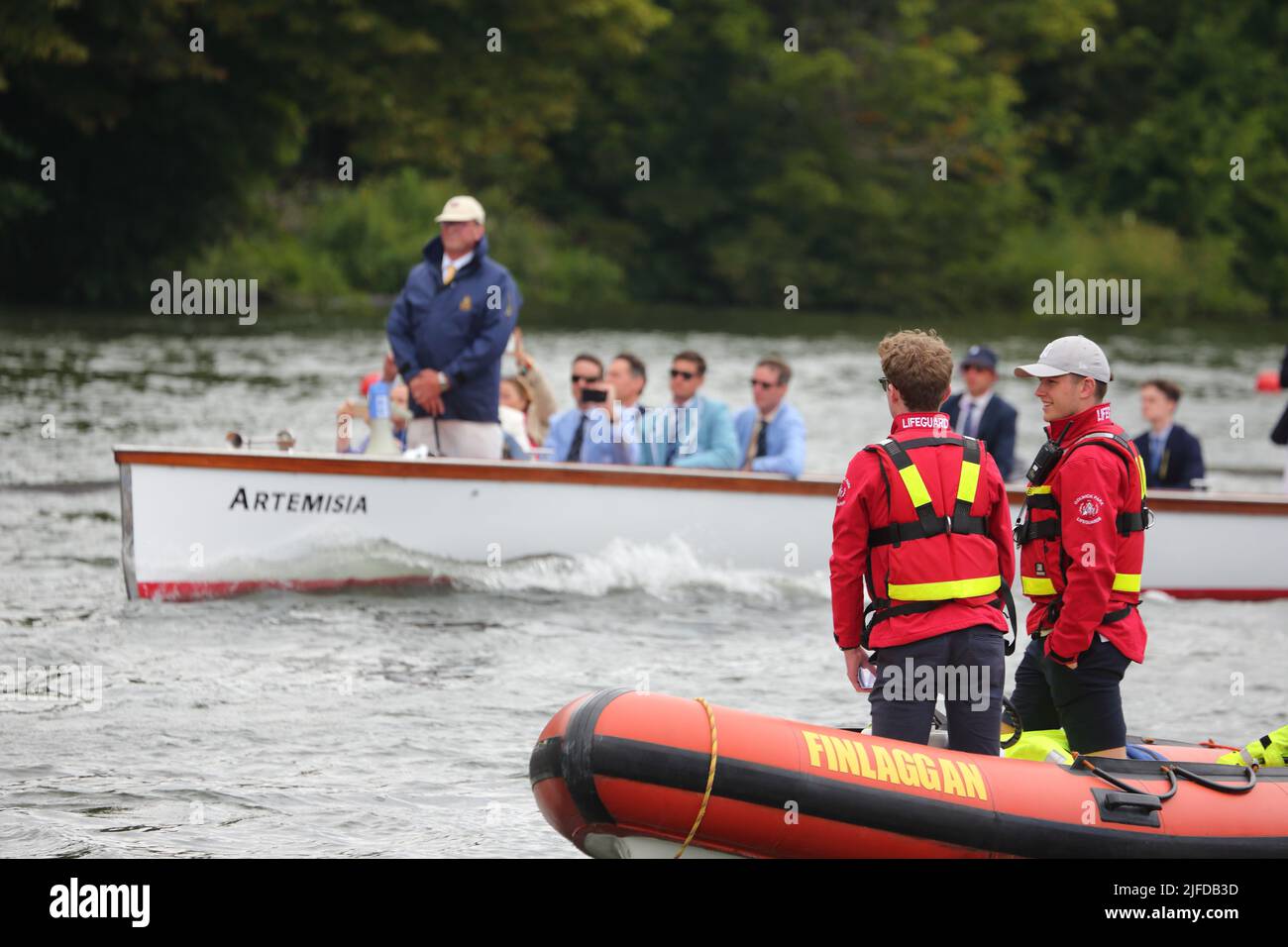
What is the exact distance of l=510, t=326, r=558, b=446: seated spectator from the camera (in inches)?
464

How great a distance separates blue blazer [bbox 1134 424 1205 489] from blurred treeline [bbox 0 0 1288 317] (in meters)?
19.1

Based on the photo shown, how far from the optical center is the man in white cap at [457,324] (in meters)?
9.79

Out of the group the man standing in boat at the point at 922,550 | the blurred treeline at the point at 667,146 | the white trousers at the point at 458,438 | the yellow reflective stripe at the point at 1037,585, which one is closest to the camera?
the man standing in boat at the point at 922,550

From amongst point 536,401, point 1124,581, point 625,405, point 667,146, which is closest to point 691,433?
point 625,405

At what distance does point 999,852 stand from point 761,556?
5513mm

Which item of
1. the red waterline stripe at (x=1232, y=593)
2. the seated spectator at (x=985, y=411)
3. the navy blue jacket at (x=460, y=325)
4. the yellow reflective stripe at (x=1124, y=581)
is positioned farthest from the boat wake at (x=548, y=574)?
the yellow reflective stripe at (x=1124, y=581)

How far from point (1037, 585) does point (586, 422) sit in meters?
5.20

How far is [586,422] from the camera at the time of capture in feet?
35.0

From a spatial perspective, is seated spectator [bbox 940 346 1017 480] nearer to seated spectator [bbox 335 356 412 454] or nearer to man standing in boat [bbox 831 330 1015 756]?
seated spectator [bbox 335 356 412 454]

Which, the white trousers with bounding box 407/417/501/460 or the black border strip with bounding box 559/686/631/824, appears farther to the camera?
the white trousers with bounding box 407/417/501/460

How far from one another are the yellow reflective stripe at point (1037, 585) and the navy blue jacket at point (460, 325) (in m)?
4.48

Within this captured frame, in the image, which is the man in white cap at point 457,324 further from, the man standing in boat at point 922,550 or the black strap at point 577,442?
the man standing in boat at point 922,550

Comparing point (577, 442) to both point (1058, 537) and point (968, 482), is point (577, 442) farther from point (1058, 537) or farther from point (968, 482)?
point (968, 482)

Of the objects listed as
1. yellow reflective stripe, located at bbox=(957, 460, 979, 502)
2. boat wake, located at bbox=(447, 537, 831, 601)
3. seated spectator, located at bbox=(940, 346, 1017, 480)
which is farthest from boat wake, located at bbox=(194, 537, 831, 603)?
yellow reflective stripe, located at bbox=(957, 460, 979, 502)
